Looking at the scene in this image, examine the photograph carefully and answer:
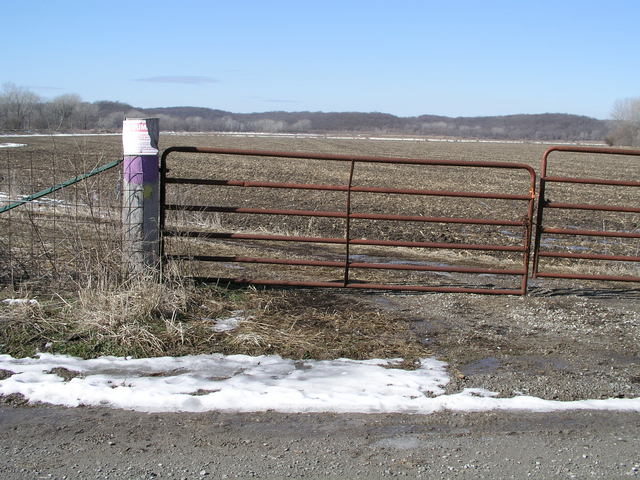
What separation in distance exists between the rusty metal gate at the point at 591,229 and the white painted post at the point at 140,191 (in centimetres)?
395

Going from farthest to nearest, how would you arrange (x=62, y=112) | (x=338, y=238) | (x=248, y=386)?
1. (x=338, y=238)
2. (x=62, y=112)
3. (x=248, y=386)

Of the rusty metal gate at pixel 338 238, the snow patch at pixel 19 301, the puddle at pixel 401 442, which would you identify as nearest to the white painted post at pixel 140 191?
the rusty metal gate at pixel 338 238

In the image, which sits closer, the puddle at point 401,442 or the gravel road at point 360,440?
the gravel road at point 360,440

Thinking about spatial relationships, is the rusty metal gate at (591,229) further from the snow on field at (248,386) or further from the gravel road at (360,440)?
the snow on field at (248,386)

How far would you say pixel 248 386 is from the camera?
4.58m

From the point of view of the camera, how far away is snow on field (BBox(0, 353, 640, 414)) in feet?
14.2

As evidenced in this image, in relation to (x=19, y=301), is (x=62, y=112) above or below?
above

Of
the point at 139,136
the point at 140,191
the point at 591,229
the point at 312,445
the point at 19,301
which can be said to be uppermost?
the point at 139,136

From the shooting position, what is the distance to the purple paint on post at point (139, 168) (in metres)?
6.48

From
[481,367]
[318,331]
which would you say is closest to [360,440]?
[481,367]

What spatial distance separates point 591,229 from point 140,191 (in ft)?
37.8

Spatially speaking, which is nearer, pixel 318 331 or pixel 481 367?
pixel 481 367

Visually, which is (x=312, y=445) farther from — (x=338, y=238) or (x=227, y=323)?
(x=338, y=238)

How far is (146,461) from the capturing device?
3592mm
